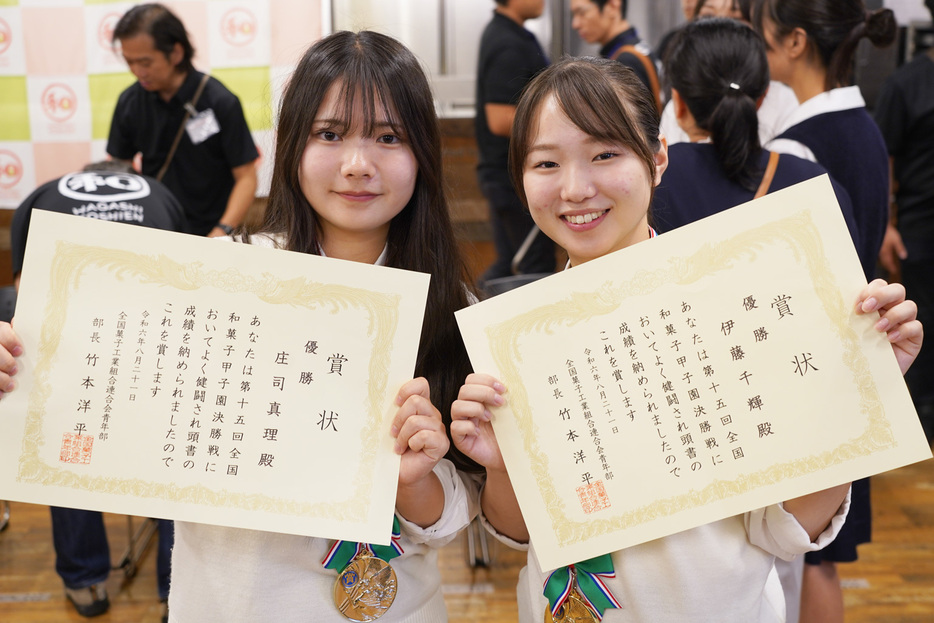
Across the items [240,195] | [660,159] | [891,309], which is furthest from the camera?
[240,195]

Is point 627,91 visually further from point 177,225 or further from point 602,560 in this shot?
point 177,225

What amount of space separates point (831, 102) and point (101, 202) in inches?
72.0

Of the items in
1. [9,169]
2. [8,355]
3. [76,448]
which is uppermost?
[8,355]

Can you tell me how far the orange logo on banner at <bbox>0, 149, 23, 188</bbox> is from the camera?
13.2 ft

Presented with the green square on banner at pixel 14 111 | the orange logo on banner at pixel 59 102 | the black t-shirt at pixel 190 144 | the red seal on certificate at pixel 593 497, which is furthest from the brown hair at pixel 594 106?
the green square on banner at pixel 14 111

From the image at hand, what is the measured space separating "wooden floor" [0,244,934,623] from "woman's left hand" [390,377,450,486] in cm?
145

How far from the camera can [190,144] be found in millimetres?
3178

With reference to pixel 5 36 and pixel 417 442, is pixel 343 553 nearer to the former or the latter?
pixel 417 442

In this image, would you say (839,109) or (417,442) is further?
(839,109)

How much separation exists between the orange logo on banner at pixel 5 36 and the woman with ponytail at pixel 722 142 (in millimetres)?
3478

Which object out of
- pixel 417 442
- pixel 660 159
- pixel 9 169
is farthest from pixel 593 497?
pixel 9 169

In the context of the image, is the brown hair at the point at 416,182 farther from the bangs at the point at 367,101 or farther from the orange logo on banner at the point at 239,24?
the orange logo on banner at the point at 239,24

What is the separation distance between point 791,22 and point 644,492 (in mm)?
1361

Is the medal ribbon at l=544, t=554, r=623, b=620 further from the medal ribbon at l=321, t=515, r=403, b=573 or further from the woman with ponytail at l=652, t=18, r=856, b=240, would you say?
the woman with ponytail at l=652, t=18, r=856, b=240
